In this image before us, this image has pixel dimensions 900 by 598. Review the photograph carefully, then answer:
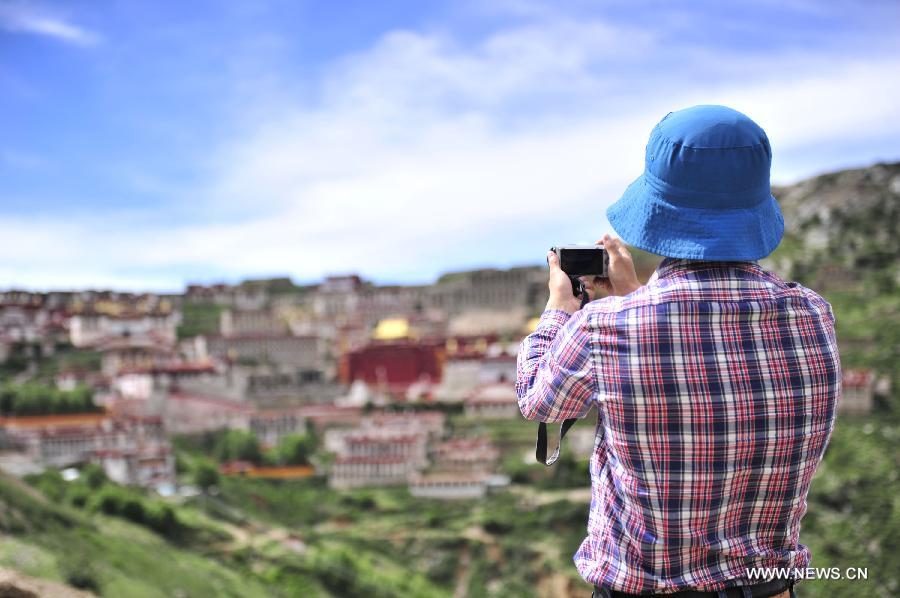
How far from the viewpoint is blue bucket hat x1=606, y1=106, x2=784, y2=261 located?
153 cm

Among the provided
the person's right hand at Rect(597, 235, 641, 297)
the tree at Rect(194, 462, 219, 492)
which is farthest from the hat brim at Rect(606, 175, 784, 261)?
the tree at Rect(194, 462, 219, 492)

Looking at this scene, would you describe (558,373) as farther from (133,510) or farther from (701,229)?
(133,510)

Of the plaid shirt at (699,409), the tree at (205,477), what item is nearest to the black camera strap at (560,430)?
the plaid shirt at (699,409)

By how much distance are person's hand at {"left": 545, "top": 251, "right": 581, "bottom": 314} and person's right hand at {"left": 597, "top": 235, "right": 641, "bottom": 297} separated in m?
0.09

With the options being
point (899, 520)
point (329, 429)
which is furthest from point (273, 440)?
point (899, 520)

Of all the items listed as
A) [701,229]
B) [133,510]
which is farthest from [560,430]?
[133,510]

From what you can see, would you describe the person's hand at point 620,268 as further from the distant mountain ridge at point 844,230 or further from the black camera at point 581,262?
the distant mountain ridge at point 844,230

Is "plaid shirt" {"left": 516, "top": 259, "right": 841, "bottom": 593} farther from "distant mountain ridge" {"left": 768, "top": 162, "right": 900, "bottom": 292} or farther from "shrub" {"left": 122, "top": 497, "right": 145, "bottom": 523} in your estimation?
"distant mountain ridge" {"left": 768, "top": 162, "right": 900, "bottom": 292}

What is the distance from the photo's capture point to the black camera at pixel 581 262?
1.78 m

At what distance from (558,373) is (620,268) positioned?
1.11 ft

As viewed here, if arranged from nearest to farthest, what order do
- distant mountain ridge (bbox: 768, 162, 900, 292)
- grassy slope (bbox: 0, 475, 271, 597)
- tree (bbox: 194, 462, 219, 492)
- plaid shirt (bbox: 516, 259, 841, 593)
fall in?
plaid shirt (bbox: 516, 259, 841, 593) < grassy slope (bbox: 0, 475, 271, 597) < tree (bbox: 194, 462, 219, 492) < distant mountain ridge (bbox: 768, 162, 900, 292)

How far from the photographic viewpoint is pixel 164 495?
74.1 feet

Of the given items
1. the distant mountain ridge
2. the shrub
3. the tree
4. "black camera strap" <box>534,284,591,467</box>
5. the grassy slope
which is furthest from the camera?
the distant mountain ridge

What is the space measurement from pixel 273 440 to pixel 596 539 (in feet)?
96.2
